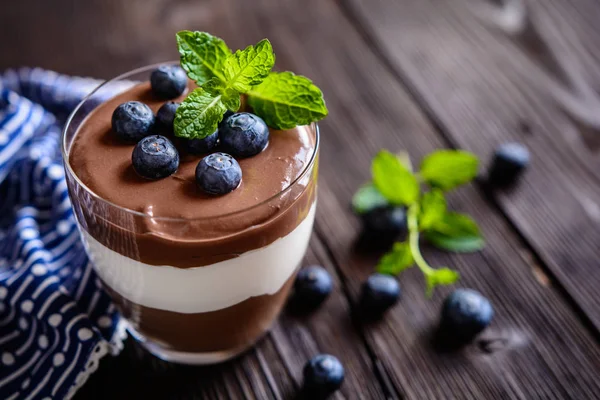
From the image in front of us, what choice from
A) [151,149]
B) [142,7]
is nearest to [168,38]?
[142,7]

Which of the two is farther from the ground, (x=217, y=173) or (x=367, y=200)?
(x=217, y=173)

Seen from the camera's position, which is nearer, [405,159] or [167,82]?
[167,82]

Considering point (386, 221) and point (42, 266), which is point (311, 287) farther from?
point (42, 266)

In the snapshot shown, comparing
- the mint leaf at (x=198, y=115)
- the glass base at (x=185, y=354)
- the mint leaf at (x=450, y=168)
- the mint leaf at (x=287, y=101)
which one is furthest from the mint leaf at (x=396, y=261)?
the mint leaf at (x=198, y=115)

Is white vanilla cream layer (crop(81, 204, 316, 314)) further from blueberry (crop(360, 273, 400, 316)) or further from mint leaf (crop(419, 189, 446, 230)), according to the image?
mint leaf (crop(419, 189, 446, 230))

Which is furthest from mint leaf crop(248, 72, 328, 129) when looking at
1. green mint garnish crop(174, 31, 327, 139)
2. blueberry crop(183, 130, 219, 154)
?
blueberry crop(183, 130, 219, 154)

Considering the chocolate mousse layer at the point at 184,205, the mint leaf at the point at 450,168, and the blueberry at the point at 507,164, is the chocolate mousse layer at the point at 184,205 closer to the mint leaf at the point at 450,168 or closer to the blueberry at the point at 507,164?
the mint leaf at the point at 450,168

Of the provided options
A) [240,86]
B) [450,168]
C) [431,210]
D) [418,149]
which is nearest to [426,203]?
[431,210]
